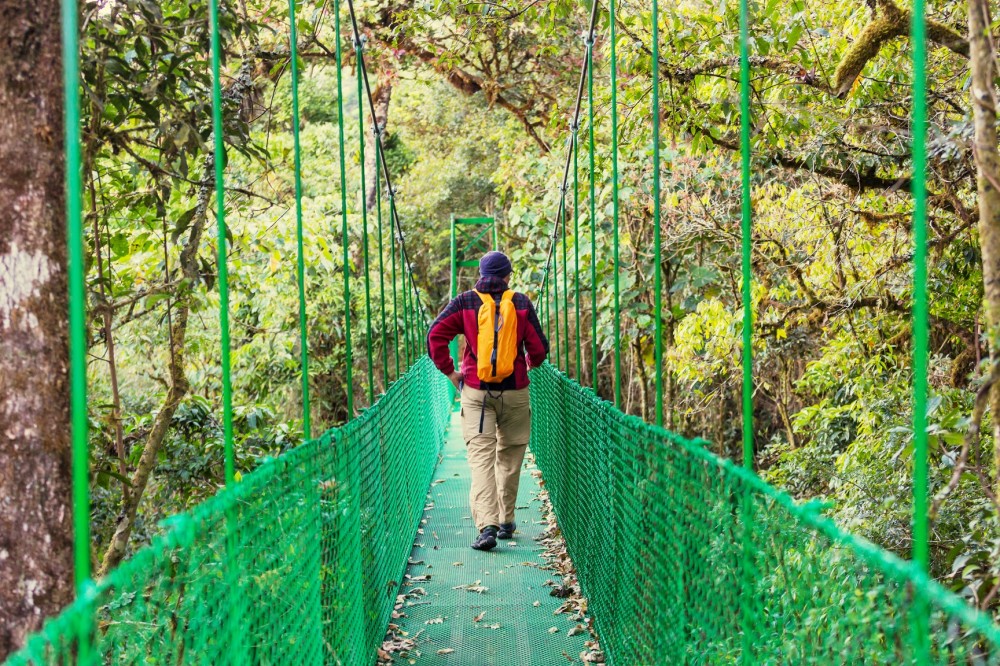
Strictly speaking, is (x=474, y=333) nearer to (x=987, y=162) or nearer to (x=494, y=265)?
(x=494, y=265)

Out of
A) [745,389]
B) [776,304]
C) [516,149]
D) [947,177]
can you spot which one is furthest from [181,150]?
[516,149]

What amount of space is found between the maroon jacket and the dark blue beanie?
0.08 ft

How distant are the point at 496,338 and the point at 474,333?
0.10 m

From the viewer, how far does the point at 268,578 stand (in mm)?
1439

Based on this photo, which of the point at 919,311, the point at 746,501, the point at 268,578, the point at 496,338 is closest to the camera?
the point at 919,311

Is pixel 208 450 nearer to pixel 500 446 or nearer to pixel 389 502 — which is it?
pixel 389 502

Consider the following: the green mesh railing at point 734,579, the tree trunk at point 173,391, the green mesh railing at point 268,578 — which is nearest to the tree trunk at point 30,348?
the green mesh railing at point 268,578

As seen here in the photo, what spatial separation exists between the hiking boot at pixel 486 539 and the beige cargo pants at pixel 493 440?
0.09ft

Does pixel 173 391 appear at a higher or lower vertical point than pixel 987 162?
lower

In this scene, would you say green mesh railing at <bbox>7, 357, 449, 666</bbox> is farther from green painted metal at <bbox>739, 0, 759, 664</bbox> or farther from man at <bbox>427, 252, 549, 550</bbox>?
green painted metal at <bbox>739, 0, 759, 664</bbox>

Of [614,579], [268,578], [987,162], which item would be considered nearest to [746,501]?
[987,162]

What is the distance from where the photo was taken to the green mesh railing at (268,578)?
1076 mm

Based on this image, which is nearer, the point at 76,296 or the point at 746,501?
the point at 76,296

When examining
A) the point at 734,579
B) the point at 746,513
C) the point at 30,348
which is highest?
the point at 30,348
